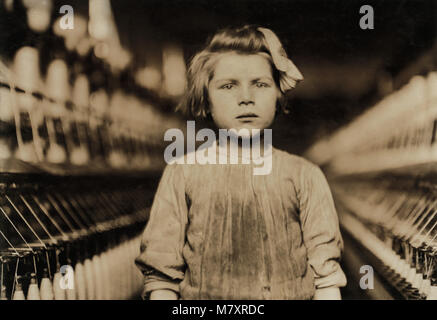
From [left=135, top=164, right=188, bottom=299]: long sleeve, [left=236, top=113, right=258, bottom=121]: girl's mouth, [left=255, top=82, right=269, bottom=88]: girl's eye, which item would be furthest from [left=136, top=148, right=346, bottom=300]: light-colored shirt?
[left=255, top=82, right=269, bottom=88]: girl's eye

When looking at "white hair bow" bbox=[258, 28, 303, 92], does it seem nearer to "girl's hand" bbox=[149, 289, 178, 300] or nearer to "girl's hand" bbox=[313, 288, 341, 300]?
"girl's hand" bbox=[313, 288, 341, 300]

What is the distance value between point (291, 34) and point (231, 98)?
0.43 m

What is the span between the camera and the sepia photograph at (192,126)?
290 centimetres

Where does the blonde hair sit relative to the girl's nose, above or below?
above

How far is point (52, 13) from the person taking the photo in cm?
298

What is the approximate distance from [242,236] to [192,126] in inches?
22.2

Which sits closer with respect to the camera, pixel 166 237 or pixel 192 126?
pixel 166 237

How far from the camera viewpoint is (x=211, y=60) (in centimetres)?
289

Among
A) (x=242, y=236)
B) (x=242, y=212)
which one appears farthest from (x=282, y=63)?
(x=242, y=236)

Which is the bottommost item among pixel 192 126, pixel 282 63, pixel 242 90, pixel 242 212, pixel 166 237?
pixel 166 237

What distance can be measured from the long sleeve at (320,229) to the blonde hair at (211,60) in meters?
0.36

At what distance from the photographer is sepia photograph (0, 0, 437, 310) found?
2.90 meters

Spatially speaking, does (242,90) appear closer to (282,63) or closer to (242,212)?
(282,63)
